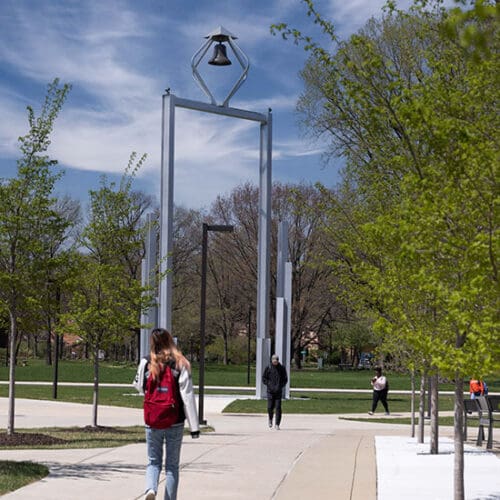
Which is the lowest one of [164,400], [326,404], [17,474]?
[326,404]

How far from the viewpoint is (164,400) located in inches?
322

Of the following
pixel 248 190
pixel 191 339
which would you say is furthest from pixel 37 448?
pixel 191 339

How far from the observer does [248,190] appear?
196 feet

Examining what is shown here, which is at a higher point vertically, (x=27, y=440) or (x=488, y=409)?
(x=488, y=409)

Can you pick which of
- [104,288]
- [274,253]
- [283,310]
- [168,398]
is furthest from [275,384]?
[274,253]

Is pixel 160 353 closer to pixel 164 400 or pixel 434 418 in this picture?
pixel 164 400

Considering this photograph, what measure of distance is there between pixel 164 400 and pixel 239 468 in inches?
169

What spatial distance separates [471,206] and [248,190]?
52.8 metres

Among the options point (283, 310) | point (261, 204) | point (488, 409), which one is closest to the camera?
point (488, 409)

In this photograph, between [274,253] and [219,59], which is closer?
[219,59]

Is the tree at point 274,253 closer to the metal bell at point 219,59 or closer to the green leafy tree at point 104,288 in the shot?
the metal bell at point 219,59

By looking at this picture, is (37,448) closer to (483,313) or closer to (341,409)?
(483,313)

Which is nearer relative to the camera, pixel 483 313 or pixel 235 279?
pixel 483 313

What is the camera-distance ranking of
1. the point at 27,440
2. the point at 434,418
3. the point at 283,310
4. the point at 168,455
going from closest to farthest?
1. the point at 168,455
2. the point at 434,418
3. the point at 27,440
4. the point at 283,310
